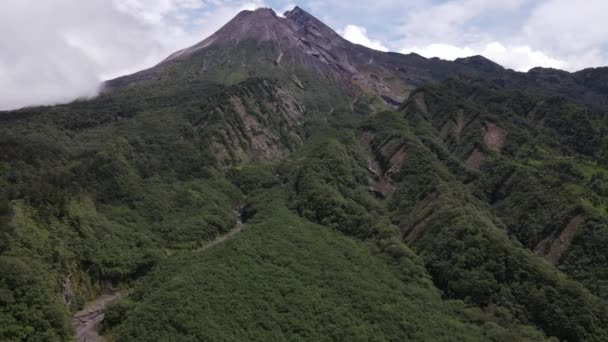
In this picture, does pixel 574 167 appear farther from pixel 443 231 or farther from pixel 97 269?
pixel 97 269

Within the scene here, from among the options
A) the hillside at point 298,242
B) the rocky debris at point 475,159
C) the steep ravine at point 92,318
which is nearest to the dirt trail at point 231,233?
the hillside at point 298,242

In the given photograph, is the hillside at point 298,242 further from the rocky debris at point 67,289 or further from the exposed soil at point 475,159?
the exposed soil at point 475,159

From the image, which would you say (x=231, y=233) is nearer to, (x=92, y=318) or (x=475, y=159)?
(x=92, y=318)

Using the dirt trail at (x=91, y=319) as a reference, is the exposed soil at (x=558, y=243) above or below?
below

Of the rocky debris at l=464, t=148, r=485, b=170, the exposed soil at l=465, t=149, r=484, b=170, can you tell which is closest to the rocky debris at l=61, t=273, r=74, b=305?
the rocky debris at l=464, t=148, r=485, b=170

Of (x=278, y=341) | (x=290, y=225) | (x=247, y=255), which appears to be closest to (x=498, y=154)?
(x=290, y=225)

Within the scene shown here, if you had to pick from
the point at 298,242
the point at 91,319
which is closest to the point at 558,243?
the point at 298,242

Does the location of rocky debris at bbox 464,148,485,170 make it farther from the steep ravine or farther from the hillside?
the steep ravine
